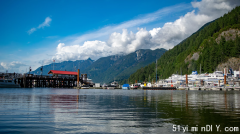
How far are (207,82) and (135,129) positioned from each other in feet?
634

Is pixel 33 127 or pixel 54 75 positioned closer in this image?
pixel 33 127

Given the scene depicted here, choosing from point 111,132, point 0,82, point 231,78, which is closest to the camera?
point 111,132

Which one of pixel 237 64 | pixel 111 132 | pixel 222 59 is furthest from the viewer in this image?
pixel 222 59

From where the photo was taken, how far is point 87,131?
36.8 ft

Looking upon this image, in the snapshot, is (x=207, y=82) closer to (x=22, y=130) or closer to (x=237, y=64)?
(x=237, y=64)

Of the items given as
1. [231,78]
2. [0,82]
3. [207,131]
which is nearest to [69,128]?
[207,131]

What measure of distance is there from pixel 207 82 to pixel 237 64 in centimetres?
3465

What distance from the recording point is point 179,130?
11.8m

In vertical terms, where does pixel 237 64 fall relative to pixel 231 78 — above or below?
above

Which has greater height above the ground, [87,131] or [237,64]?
[237,64]

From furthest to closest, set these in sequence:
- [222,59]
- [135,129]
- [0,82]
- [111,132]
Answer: [222,59]
[0,82]
[135,129]
[111,132]

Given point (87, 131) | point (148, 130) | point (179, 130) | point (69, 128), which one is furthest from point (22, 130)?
point (179, 130)

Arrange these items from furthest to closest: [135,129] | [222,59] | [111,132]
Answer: [222,59] < [135,129] < [111,132]

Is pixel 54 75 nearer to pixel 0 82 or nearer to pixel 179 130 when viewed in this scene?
pixel 0 82
